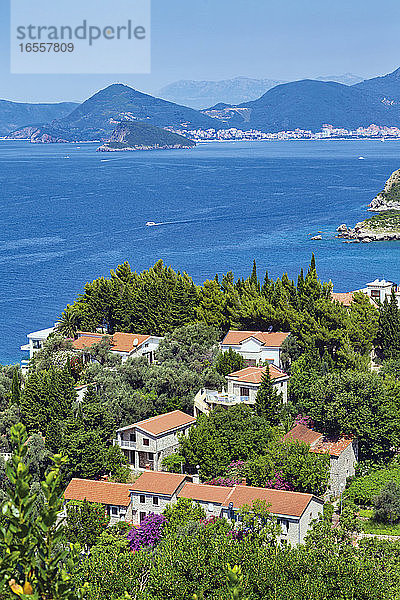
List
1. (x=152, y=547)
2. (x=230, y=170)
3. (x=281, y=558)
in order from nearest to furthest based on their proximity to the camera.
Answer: (x=281, y=558) → (x=152, y=547) → (x=230, y=170)

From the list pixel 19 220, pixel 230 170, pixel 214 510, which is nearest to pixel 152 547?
pixel 214 510

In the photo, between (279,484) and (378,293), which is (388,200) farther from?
(279,484)

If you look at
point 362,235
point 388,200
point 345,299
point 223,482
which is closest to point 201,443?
point 223,482

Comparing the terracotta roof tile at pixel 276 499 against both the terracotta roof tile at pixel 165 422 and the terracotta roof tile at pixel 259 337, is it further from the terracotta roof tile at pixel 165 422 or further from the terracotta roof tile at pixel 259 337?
the terracotta roof tile at pixel 259 337

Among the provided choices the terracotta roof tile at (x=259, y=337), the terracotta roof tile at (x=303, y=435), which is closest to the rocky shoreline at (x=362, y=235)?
the terracotta roof tile at (x=259, y=337)

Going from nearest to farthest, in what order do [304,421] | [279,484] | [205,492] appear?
[205,492], [279,484], [304,421]

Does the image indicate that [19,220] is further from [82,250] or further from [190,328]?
[190,328]
